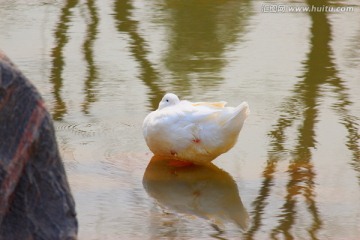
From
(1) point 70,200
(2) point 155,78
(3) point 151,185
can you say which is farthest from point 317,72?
(1) point 70,200

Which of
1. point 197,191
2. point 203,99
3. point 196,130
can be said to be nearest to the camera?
point 197,191

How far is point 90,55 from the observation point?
762 cm

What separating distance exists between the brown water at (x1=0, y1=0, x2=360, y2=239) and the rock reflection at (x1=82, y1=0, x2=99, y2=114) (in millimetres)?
15

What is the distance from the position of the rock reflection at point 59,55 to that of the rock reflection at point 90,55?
0.16 metres

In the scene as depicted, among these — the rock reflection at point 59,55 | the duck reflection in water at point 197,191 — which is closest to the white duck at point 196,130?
the duck reflection in water at point 197,191

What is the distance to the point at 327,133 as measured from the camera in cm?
597

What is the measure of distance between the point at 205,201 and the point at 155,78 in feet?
6.89

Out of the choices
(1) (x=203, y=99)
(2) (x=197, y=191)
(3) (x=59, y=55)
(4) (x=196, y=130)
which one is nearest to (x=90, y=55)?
(3) (x=59, y=55)

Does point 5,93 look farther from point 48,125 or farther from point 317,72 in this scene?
point 317,72

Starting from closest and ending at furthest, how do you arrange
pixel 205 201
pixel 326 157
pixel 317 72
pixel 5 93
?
1. pixel 5 93
2. pixel 205 201
3. pixel 326 157
4. pixel 317 72

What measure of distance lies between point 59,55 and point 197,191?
2763mm

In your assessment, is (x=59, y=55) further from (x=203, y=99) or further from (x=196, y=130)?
(x=196, y=130)

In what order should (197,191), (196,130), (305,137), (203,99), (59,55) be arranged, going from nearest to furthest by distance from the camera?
1. (197,191)
2. (196,130)
3. (305,137)
4. (203,99)
5. (59,55)

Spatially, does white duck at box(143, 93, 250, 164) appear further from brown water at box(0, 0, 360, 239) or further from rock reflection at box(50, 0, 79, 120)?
rock reflection at box(50, 0, 79, 120)
